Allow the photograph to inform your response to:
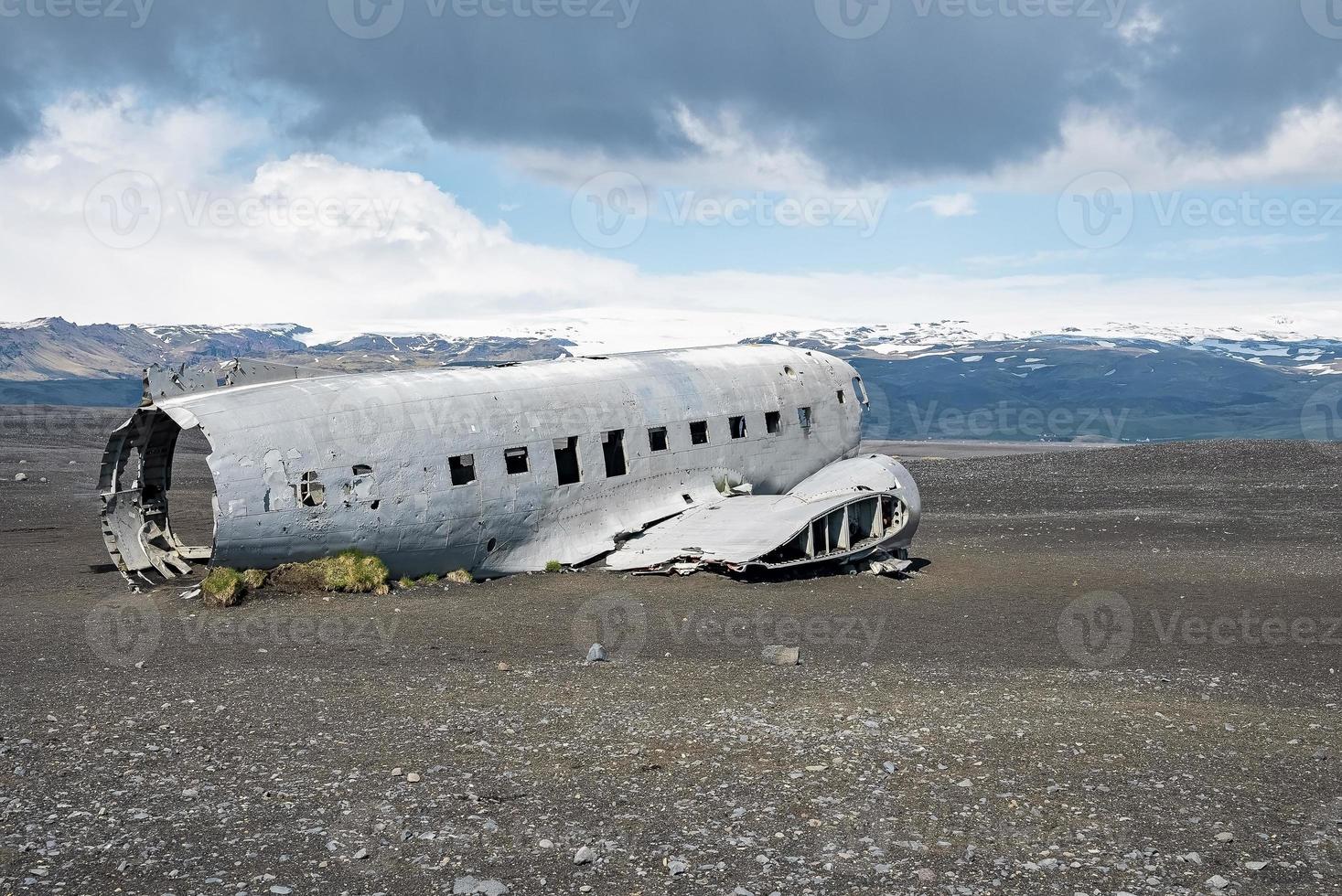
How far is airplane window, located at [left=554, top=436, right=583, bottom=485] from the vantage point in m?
23.6

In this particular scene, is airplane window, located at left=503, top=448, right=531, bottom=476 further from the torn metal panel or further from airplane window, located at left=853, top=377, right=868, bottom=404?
airplane window, located at left=853, top=377, right=868, bottom=404

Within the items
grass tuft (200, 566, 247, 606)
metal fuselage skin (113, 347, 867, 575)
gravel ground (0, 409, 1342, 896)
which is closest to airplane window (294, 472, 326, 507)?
metal fuselage skin (113, 347, 867, 575)

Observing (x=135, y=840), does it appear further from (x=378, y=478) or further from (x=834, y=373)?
(x=834, y=373)

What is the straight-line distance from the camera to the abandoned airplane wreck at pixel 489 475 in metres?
20.2

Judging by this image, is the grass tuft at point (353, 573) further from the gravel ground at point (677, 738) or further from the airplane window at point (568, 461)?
the airplane window at point (568, 461)

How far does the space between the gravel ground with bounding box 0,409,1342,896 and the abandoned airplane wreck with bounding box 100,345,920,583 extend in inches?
37.4

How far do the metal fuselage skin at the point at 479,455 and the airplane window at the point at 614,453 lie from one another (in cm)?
4

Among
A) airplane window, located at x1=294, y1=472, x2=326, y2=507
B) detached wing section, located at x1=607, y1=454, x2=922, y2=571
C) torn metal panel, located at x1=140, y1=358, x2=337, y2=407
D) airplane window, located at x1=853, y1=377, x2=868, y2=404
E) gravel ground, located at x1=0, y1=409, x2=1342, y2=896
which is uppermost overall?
torn metal panel, located at x1=140, y1=358, x2=337, y2=407

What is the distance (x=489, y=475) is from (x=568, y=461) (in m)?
2.17

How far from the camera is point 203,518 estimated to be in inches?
1404

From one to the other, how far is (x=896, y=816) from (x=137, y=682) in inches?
415

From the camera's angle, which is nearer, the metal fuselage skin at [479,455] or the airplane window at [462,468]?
the metal fuselage skin at [479,455]

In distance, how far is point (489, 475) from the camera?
22.2 metres

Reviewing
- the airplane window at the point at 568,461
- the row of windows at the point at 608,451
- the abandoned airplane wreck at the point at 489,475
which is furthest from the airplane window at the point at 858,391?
the airplane window at the point at 568,461
